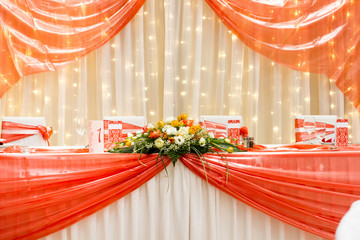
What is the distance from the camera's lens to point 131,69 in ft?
12.6

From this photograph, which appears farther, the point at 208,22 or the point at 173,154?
the point at 208,22

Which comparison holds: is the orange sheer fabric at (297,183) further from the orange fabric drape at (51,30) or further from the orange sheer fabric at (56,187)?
the orange fabric drape at (51,30)

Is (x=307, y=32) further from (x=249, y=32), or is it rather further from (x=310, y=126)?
(x=310, y=126)

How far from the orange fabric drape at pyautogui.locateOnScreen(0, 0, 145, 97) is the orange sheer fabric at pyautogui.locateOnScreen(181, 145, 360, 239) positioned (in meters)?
2.72

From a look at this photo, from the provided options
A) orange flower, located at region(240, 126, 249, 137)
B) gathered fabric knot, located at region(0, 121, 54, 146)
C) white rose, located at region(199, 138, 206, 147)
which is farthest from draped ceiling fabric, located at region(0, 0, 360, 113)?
white rose, located at region(199, 138, 206, 147)

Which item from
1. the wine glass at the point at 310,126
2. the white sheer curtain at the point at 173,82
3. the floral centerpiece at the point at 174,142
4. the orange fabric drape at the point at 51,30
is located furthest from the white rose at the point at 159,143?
the orange fabric drape at the point at 51,30

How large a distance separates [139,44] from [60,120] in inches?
52.0

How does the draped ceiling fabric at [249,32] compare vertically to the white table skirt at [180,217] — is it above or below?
above

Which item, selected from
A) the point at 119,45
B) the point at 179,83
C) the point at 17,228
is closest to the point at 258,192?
the point at 17,228

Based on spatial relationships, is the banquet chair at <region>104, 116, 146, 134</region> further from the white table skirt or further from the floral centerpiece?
the white table skirt

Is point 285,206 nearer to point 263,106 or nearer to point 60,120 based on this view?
point 263,106

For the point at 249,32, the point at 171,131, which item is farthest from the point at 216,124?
the point at 249,32

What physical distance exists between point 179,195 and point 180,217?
0.10m

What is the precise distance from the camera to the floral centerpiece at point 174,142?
1.46 m
